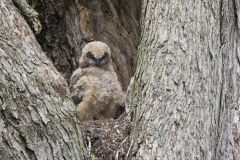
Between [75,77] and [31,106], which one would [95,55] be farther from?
[31,106]

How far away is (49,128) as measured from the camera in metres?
3.15

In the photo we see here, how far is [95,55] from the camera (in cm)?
599

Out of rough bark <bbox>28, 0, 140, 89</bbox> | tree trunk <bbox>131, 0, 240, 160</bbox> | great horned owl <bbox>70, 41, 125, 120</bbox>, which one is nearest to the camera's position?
tree trunk <bbox>131, 0, 240, 160</bbox>

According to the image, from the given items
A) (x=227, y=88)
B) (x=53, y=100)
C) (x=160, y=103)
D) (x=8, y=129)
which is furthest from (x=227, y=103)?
(x=8, y=129)

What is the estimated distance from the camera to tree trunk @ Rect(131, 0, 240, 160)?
134 inches

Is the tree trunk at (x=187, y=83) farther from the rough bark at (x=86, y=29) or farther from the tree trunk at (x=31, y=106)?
the rough bark at (x=86, y=29)

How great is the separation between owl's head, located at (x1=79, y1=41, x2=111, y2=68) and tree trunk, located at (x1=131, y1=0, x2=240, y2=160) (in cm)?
175

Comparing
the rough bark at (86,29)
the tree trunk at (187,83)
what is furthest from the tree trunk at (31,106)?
the rough bark at (86,29)

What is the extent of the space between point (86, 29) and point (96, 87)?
1.07 metres

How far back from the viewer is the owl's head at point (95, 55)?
5.98 meters

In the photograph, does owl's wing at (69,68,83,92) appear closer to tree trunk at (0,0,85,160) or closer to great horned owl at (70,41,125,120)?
great horned owl at (70,41,125,120)

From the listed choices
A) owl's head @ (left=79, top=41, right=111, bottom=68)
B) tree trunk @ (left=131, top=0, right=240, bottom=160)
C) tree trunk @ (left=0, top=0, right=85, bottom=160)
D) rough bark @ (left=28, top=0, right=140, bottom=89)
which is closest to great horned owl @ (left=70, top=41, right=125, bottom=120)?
owl's head @ (left=79, top=41, right=111, bottom=68)

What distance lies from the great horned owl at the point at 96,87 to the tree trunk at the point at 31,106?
90.7 inches

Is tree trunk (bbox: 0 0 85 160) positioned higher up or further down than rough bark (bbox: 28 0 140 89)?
further down
